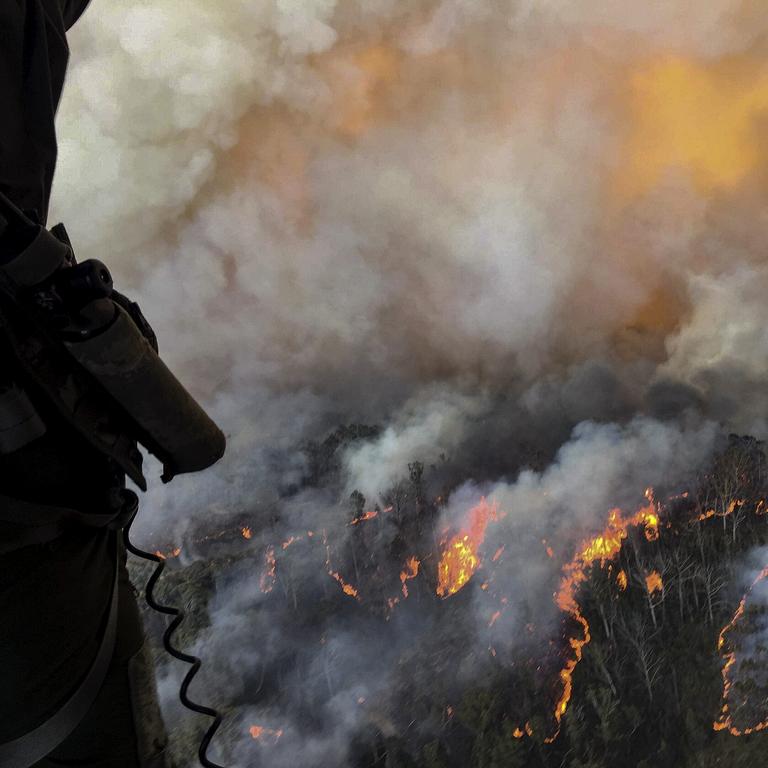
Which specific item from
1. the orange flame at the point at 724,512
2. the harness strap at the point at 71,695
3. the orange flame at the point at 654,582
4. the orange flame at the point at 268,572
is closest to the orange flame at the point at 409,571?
the orange flame at the point at 268,572

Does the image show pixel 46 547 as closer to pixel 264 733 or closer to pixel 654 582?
pixel 264 733

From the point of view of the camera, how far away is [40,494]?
1289mm

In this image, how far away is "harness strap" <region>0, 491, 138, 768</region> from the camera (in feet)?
4.04

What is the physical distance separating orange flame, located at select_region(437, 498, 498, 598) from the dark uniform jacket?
570 cm

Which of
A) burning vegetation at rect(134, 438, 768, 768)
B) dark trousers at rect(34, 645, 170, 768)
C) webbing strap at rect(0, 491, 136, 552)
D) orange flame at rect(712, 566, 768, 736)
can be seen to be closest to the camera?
webbing strap at rect(0, 491, 136, 552)

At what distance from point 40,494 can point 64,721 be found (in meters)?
0.54

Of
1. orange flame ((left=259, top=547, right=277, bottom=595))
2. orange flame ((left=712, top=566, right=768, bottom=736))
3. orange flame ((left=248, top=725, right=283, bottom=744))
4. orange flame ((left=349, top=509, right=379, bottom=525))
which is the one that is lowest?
orange flame ((left=712, top=566, right=768, bottom=736))

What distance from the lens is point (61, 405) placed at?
1.29 metres

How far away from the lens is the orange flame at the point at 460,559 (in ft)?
21.8

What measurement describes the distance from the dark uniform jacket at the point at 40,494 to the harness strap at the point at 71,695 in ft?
0.06

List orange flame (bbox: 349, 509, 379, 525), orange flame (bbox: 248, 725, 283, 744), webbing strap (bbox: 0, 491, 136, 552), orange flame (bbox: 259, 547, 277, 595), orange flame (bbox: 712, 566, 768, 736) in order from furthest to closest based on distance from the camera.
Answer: orange flame (bbox: 349, 509, 379, 525) < orange flame (bbox: 259, 547, 277, 595) < orange flame (bbox: 248, 725, 283, 744) < orange flame (bbox: 712, 566, 768, 736) < webbing strap (bbox: 0, 491, 136, 552)

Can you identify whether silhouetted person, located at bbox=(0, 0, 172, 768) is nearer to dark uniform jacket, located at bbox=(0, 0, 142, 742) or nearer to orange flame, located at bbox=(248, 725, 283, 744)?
dark uniform jacket, located at bbox=(0, 0, 142, 742)

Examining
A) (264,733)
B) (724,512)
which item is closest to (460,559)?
(264,733)

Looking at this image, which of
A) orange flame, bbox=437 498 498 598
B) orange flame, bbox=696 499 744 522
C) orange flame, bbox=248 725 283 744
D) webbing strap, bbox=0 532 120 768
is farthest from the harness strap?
orange flame, bbox=696 499 744 522
